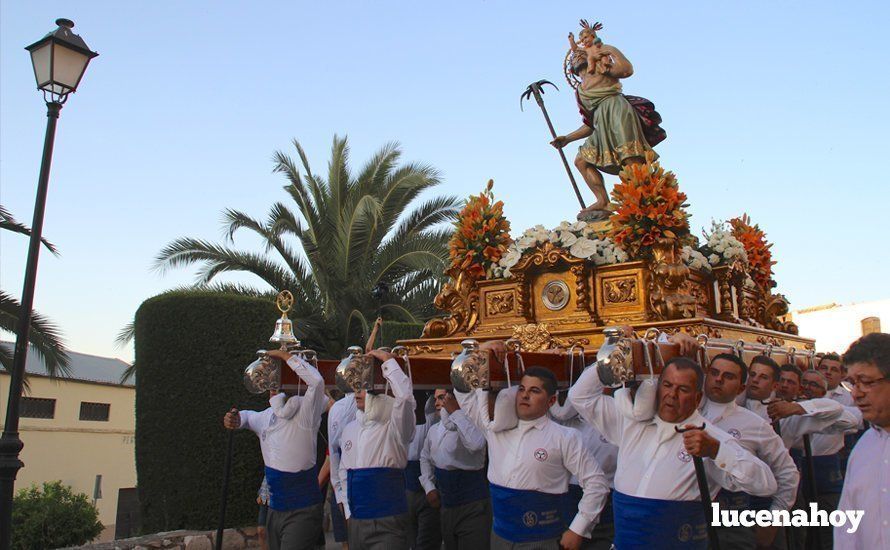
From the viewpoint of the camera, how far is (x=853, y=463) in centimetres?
282

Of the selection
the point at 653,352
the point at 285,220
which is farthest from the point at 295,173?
the point at 653,352

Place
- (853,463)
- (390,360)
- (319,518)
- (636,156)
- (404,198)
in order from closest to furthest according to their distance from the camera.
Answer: (853,463) → (390,360) → (319,518) → (636,156) → (404,198)

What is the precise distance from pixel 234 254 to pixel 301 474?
795 cm

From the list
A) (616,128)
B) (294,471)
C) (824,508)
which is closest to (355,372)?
(294,471)

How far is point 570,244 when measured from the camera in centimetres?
656

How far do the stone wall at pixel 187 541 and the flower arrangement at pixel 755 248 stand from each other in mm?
5538

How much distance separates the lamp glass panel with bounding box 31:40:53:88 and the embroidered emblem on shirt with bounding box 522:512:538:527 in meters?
4.60

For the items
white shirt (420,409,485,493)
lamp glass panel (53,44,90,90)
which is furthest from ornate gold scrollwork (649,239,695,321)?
lamp glass panel (53,44,90,90)

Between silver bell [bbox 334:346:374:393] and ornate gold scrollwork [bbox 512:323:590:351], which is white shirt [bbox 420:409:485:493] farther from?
silver bell [bbox 334:346:374:393]

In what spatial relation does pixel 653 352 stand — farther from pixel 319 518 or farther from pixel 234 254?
pixel 234 254

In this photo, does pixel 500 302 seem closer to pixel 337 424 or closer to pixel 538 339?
pixel 538 339

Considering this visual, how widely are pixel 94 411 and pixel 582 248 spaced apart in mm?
17814

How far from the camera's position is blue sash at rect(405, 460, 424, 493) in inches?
257

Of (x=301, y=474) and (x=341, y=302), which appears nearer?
(x=301, y=474)
